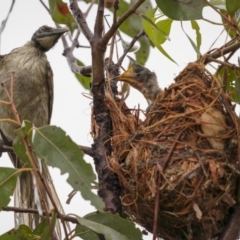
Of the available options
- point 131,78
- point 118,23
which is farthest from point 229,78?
point 118,23

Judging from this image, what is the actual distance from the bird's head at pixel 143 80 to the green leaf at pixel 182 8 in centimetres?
87

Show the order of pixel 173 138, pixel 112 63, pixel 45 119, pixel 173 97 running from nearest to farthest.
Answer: pixel 173 138, pixel 173 97, pixel 112 63, pixel 45 119

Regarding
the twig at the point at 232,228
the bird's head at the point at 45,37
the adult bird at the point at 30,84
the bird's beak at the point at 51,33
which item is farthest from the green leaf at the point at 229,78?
the bird's head at the point at 45,37

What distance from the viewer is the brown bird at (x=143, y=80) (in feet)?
10.5

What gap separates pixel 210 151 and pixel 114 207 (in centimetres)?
41

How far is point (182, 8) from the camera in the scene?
2.33 metres

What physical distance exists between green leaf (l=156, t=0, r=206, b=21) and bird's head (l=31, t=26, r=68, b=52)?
76.5 inches

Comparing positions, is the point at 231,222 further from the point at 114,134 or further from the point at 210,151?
the point at 114,134

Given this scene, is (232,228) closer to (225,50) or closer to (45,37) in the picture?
(225,50)

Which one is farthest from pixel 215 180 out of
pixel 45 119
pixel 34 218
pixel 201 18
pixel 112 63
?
pixel 45 119

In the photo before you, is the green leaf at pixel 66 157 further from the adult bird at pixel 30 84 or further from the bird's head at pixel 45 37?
the bird's head at pixel 45 37

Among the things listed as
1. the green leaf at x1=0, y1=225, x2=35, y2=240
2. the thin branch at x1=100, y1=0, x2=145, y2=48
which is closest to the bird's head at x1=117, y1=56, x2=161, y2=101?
the thin branch at x1=100, y1=0, x2=145, y2=48

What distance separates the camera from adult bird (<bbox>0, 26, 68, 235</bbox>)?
13.1ft

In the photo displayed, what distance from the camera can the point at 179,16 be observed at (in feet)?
7.68
